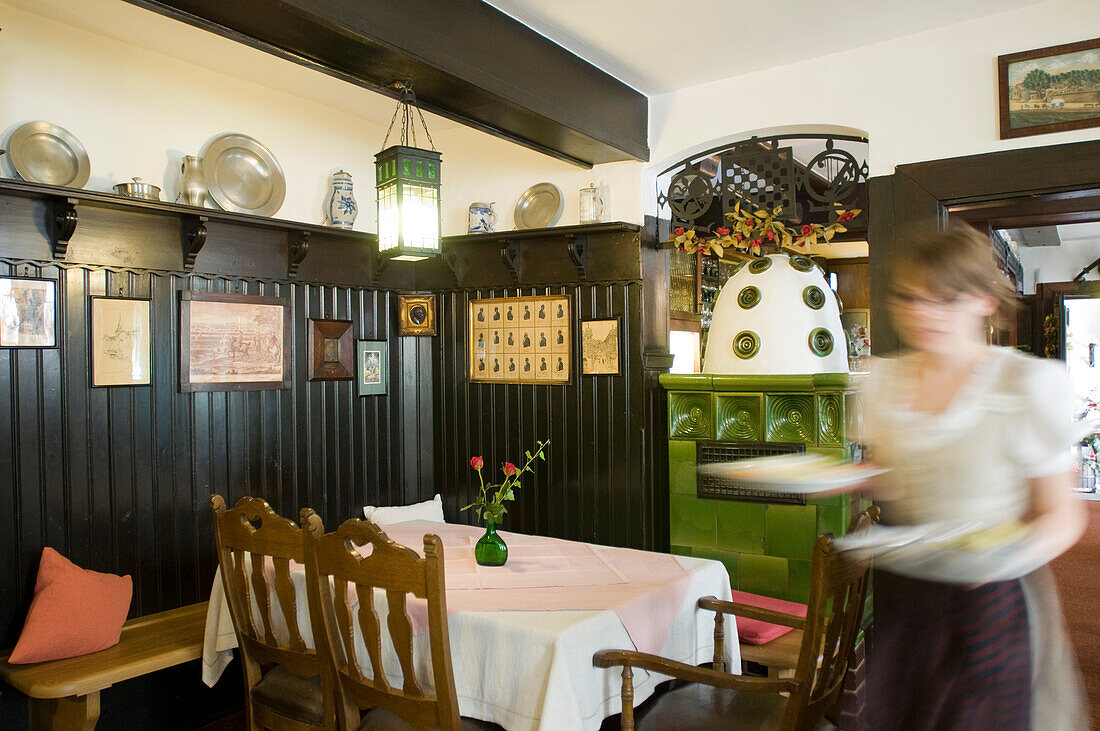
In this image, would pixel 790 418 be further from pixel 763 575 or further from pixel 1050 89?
pixel 1050 89

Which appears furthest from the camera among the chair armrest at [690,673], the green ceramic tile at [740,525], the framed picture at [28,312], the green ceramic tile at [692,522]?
the green ceramic tile at [692,522]

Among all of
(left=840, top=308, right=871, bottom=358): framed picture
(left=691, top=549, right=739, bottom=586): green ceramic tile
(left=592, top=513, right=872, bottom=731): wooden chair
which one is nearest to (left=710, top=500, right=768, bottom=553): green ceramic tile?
(left=691, top=549, right=739, bottom=586): green ceramic tile

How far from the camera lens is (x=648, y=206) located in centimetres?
395

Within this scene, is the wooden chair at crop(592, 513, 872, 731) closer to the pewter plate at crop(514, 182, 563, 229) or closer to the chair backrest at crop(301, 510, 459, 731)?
the chair backrest at crop(301, 510, 459, 731)

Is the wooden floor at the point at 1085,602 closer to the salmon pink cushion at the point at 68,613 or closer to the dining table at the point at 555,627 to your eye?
the dining table at the point at 555,627

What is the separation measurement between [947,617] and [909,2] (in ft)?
7.87

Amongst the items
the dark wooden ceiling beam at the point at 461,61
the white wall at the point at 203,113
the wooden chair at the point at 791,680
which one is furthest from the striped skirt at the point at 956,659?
the white wall at the point at 203,113

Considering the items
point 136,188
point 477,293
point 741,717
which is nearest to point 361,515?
point 477,293

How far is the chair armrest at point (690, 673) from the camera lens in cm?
194

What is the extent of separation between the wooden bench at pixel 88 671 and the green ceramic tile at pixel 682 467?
6.96ft

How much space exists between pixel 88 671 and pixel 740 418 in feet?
8.89

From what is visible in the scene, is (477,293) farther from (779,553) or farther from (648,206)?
(779,553)

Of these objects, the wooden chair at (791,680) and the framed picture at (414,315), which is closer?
the wooden chair at (791,680)

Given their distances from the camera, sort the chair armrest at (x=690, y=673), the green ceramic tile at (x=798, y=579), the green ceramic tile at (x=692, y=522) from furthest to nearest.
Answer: the green ceramic tile at (x=692, y=522) < the green ceramic tile at (x=798, y=579) < the chair armrest at (x=690, y=673)
